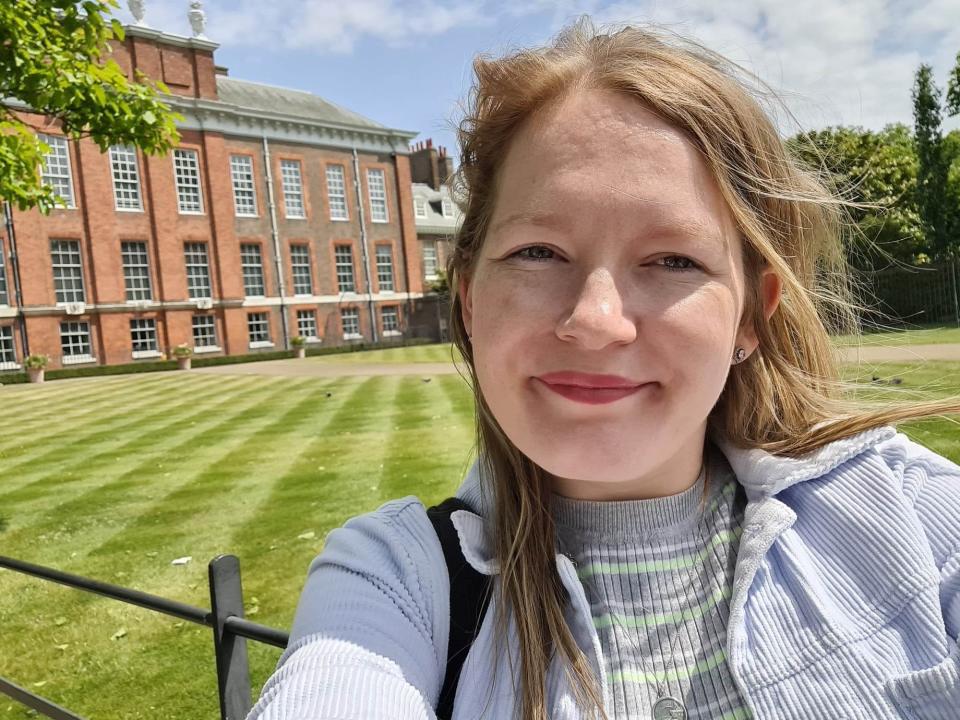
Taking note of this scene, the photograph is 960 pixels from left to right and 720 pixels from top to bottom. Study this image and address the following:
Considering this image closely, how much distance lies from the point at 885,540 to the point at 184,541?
6279 mm

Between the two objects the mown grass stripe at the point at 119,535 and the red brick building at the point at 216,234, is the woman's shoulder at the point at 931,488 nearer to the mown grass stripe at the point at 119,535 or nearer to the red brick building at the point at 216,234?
the mown grass stripe at the point at 119,535

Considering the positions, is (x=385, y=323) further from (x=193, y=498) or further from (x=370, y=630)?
(x=370, y=630)

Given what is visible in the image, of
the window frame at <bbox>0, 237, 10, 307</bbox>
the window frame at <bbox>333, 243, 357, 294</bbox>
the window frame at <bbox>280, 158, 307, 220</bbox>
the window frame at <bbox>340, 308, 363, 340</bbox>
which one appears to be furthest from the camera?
the window frame at <bbox>340, 308, 363, 340</bbox>

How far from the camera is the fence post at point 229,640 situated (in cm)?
212

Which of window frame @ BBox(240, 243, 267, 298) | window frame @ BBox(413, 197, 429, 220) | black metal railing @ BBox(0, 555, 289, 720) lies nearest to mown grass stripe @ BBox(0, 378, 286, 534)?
black metal railing @ BBox(0, 555, 289, 720)

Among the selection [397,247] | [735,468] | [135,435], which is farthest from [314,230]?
[735,468]

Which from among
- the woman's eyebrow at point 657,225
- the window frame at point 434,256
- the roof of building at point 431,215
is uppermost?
the roof of building at point 431,215

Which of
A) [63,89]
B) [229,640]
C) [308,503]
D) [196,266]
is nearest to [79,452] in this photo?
[308,503]

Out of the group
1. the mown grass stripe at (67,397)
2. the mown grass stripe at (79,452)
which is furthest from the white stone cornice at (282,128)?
the mown grass stripe at (79,452)

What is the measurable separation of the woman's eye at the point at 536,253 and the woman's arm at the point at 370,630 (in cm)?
49

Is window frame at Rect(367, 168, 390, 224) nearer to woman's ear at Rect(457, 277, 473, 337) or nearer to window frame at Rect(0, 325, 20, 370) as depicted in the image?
window frame at Rect(0, 325, 20, 370)

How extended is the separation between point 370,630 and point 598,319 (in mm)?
577

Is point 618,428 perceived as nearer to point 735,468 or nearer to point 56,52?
point 735,468

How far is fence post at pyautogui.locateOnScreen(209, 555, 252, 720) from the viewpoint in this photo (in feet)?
6.97
